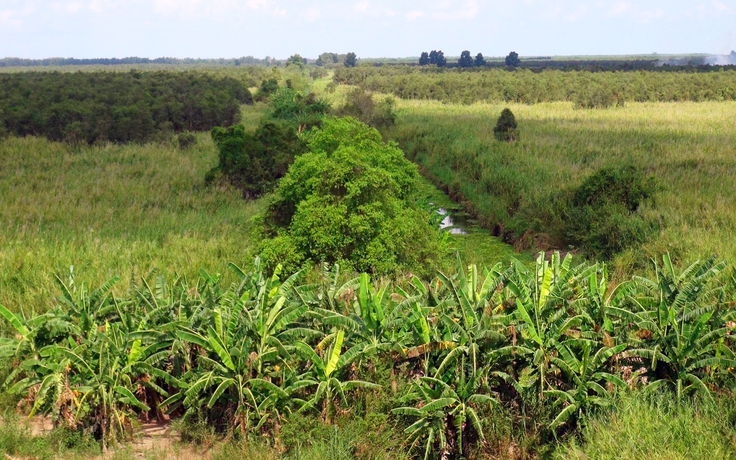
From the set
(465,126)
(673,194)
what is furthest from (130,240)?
(465,126)

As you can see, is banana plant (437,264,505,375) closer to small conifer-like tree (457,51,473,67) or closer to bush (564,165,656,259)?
bush (564,165,656,259)

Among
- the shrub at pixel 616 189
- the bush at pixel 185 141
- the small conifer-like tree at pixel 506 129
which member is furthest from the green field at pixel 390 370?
the bush at pixel 185 141

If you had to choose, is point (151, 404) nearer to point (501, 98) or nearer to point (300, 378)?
point (300, 378)

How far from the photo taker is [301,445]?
14.1 feet

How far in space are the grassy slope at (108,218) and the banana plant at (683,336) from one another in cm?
553

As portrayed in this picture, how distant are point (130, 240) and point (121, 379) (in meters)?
7.35

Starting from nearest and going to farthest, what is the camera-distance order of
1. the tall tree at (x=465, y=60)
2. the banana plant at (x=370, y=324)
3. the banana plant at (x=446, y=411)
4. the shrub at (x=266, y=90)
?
the banana plant at (x=446, y=411) < the banana plant at (x=370, y=324) < the shrub at (x=266, y=90) < the tall tree at (x=465, y=60)

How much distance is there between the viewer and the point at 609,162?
1830cm

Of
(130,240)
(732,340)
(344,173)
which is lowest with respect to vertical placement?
(130,240)

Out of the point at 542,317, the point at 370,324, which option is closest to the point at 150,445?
the point at 370,324

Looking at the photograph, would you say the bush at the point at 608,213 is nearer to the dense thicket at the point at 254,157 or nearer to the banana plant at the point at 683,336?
the banana plant at the point at 683,336

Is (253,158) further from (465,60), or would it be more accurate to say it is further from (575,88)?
(465,60)

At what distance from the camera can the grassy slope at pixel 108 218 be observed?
29.8ft

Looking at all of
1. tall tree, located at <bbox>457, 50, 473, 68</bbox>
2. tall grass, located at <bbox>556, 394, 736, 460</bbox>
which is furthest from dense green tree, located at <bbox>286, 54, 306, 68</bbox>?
tall grass, located at <bbox>556, 394, 736, 460</bbox>
